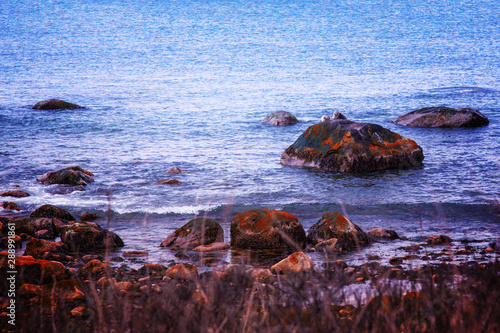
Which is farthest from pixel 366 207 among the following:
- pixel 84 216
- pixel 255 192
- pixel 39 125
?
pixel 39 125

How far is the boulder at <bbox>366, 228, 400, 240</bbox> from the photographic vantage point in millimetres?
6711

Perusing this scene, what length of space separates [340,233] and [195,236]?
2.10 m

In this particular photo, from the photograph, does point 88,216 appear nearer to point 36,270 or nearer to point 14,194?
point 14,194

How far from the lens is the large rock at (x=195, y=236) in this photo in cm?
655

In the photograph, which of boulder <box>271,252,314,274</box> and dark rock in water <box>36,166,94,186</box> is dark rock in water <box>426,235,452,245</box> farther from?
dark rock in water <box>36,166,94,186</box>

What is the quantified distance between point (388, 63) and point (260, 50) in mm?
19695

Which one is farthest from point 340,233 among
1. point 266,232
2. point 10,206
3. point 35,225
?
point 10,206

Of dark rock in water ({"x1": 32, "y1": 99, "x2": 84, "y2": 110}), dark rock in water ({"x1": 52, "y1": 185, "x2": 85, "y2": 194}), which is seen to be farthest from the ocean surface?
dark rock in water ({"x1": 32, "y1": 99, "x2": 84, "y2": 110})

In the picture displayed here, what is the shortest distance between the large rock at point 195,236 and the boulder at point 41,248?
1417 mm

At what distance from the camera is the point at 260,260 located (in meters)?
6.07

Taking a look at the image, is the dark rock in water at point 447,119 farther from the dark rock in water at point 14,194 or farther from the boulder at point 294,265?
the dark rock in water at point 14,194

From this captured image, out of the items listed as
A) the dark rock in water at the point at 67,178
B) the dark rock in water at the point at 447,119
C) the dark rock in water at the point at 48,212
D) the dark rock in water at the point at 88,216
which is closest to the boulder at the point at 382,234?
the dark rock in water at the point at 88,216

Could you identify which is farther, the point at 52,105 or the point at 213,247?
the point at 52,105

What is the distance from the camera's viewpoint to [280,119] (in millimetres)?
19375
